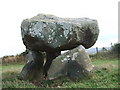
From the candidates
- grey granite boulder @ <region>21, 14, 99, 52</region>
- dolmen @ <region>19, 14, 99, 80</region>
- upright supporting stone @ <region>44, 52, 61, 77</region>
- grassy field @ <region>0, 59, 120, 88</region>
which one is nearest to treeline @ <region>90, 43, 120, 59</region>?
dolmen @ <region>19, 14, 99, 80</region>

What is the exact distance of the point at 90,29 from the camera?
1673cm

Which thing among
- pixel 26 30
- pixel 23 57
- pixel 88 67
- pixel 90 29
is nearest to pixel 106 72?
pixel 88 67

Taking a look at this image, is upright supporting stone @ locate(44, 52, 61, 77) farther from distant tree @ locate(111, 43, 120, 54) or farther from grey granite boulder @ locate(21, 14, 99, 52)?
distant tree @ locate(111, 43, 120, 54)

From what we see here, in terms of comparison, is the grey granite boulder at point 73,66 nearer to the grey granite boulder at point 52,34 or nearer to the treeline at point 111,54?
the grey granite boulder at point 52,34

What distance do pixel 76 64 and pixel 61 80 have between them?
103 cm

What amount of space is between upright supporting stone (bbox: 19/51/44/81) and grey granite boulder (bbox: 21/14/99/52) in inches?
23.8

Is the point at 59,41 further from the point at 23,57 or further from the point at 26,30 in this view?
the point at 23,57

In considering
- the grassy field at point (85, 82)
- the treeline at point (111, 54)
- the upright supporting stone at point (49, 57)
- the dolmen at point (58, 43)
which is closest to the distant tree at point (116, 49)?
the treeline at point (111, 54)

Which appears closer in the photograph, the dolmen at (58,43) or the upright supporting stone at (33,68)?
the dolmen at (58,43)

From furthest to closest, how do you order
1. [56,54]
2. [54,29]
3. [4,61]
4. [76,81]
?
[4,61]
[56,54]
[54,29]
[76,81]

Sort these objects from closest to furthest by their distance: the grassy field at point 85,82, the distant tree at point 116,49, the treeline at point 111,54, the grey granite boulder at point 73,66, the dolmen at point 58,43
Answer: the grassy field at point 85,82
the grey granite boulder at point 73,66
the dolmen at point 58,43
the treeline at point 111,54
the distant tree at point 116,49

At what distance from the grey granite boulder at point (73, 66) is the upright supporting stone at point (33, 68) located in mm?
1356

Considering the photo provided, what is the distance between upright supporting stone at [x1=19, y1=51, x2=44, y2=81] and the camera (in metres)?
16.1

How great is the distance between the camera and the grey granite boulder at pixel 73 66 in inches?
585
